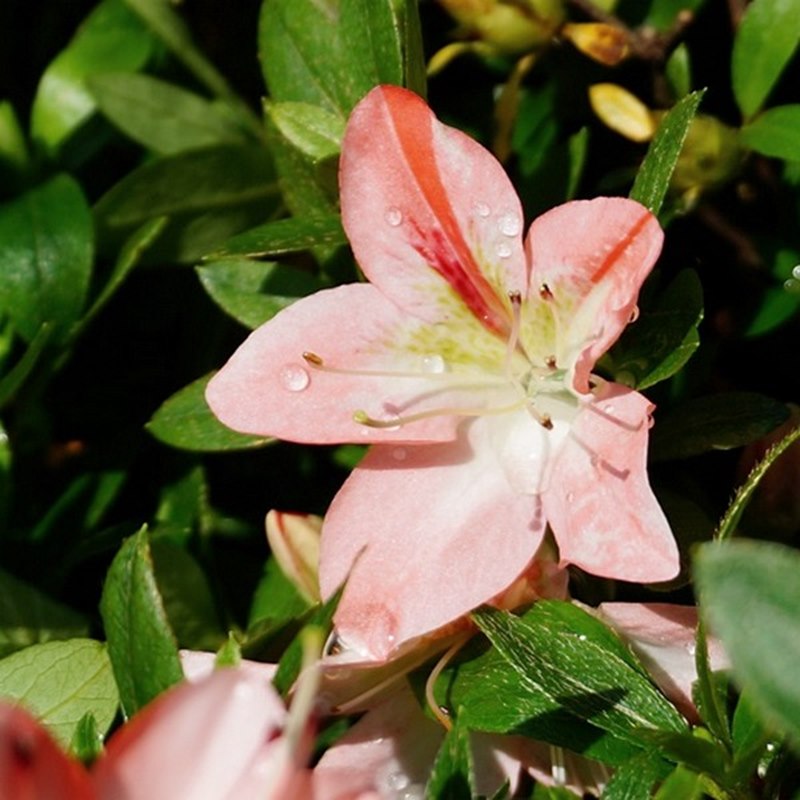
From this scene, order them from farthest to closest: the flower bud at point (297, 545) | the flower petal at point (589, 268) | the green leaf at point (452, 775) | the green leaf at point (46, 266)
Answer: the green leaf at point (46, 266)
the flower bud at point (297, 545)
the flower petal at point (589, 268)
the green leaf at point (452, 775)

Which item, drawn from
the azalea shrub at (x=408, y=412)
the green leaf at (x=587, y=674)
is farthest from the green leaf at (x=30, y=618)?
the green leaf at (x=587, y=674)

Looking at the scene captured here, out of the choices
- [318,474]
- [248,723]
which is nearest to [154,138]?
[318,474]

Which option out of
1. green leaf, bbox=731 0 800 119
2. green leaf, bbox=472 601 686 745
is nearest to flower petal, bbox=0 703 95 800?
green leaf, bbox=472 601 686 745

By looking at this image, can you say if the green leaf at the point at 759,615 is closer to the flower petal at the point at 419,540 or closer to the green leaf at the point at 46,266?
the flower petal at the point at 419,540

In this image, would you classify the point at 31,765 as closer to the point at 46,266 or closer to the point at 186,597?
the point at 186,597

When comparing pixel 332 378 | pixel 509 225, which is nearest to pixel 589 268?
pixel 509 225

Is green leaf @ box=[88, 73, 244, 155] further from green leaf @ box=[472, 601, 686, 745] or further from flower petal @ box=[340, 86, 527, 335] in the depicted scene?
green leaf @ box=[472, 601, 686, 745]
